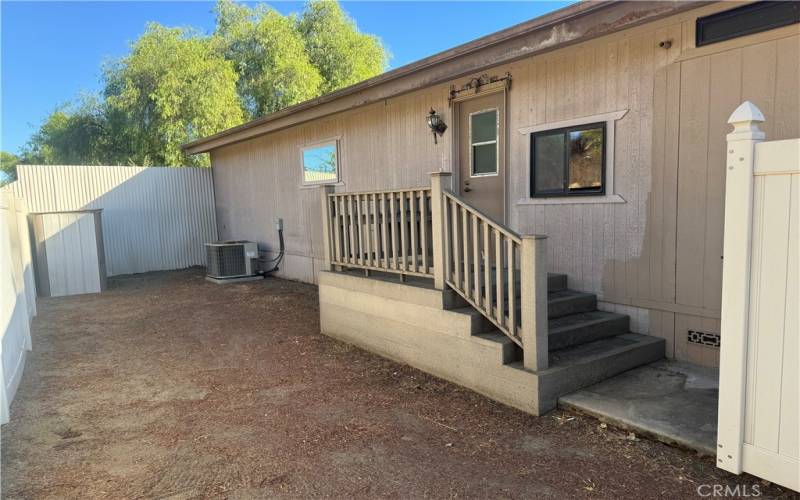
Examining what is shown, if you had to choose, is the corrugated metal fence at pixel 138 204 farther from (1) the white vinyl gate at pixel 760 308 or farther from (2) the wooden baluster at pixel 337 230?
(1) the white vinyl gate at pixel 760 308

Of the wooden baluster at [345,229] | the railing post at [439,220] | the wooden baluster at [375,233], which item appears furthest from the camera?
the wooden baluster at [345,229]

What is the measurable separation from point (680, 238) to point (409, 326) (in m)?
2.29

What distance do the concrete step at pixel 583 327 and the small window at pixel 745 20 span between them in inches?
87.6

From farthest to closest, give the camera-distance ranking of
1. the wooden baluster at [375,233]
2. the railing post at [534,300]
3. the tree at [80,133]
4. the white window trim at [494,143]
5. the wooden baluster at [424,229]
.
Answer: the tree at [80,133] < the white window trim at [494,143] < the wooden baluster at [375,233] < the wooden baluster at [424,229] < the railing post at [534,300]

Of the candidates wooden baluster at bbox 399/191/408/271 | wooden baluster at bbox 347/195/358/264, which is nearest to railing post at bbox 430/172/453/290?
wooden baluster at bbox 399/191/408/271

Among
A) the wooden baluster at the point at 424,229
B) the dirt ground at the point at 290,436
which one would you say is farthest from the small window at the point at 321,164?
the wooden baluster at the point at 424,229

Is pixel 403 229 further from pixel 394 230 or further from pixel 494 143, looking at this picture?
pixel 494 143

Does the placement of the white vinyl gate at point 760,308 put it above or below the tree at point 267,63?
below

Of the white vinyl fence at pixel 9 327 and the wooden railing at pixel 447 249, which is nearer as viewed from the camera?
the wooden railing at pixel 447 249

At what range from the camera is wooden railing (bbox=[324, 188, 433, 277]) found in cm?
412

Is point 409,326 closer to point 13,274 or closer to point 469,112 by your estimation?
point 469,112

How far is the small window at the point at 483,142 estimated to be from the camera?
5285mm

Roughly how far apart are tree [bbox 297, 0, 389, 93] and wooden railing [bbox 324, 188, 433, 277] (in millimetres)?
15314

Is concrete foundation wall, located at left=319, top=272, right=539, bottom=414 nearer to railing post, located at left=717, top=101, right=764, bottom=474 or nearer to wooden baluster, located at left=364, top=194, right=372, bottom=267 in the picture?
wooden baluster, located at left=364, top=194, right=372, bottom=267
